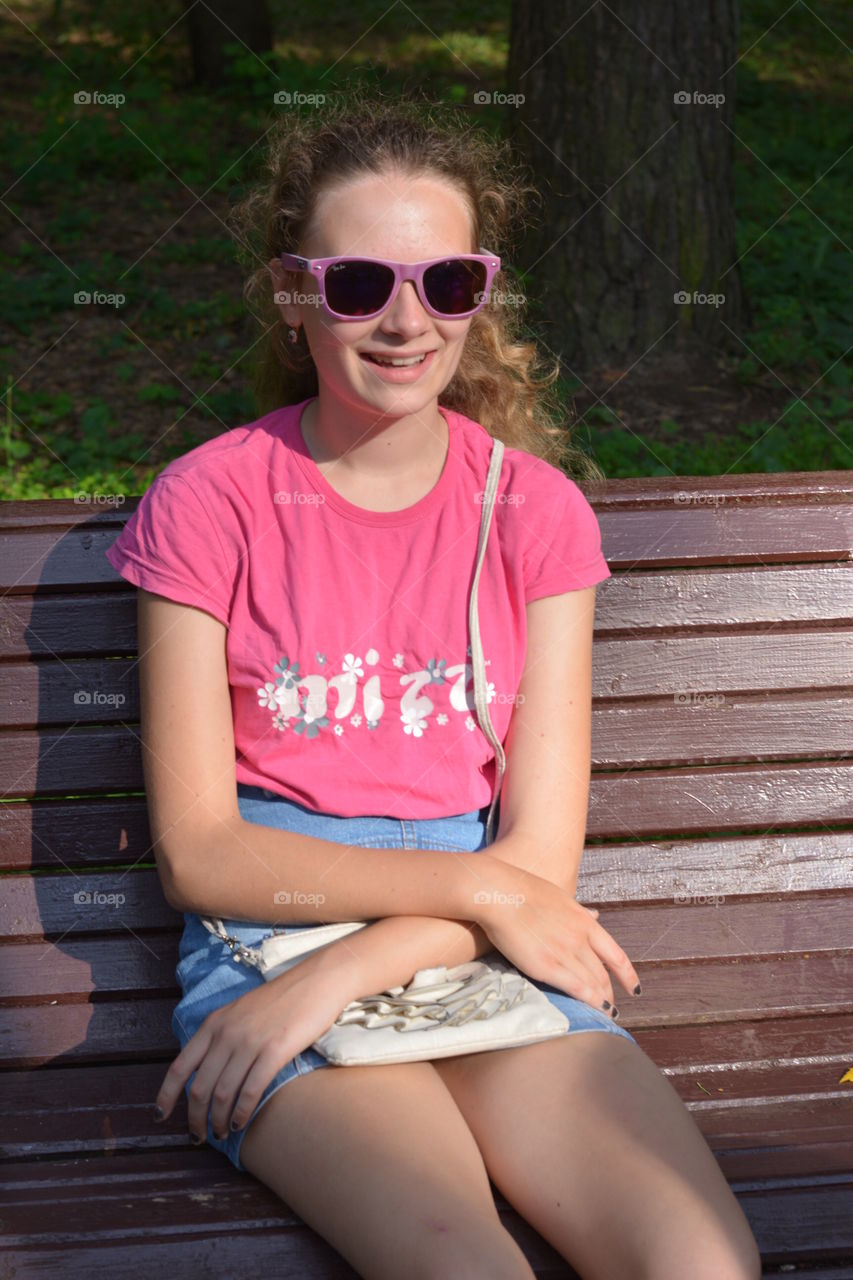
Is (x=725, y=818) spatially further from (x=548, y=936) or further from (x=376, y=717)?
(x=376, y=717)

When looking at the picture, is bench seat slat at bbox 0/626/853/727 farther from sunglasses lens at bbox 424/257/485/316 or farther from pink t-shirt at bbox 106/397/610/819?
sunglasses lens at bbox 424/257/485/316

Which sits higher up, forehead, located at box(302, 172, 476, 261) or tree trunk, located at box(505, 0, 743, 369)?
tree trunk, located at box(505, 0, 743, 369)

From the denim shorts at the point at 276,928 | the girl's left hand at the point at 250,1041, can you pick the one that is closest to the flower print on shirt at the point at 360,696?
the denim shorts at the point at 276,928

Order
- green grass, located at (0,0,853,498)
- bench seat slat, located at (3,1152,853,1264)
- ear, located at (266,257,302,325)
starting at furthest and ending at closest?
green grass, located at (0,0,853,498)
ear, located at (266,257,302,325)
bench seat slat, located at (3,1152,853,1264)

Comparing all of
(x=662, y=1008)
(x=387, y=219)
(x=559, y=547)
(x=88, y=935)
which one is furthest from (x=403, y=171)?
(x=662, y=1008)

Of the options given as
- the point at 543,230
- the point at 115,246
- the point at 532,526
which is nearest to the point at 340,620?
the point at 532,526

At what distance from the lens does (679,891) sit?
2.80 meters

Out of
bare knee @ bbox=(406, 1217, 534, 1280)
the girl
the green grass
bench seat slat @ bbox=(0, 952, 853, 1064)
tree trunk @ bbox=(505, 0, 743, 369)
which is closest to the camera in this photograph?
bare knee @ bbox=(406, 1217, 534, 1280)

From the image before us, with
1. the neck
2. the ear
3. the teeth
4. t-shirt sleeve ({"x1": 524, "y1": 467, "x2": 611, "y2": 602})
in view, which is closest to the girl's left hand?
t-shirt sleeve ({"x1": 524, "y1": 467, "x2": 611, "y2": 602})

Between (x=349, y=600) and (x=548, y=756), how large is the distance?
430mm

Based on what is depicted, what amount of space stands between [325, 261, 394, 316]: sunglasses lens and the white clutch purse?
0.99m

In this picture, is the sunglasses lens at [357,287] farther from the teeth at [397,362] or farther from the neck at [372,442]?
the neck at [372,442]

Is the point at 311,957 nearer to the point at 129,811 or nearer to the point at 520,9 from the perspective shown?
the point at 129,811

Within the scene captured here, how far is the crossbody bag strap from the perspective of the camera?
2.38 metres
